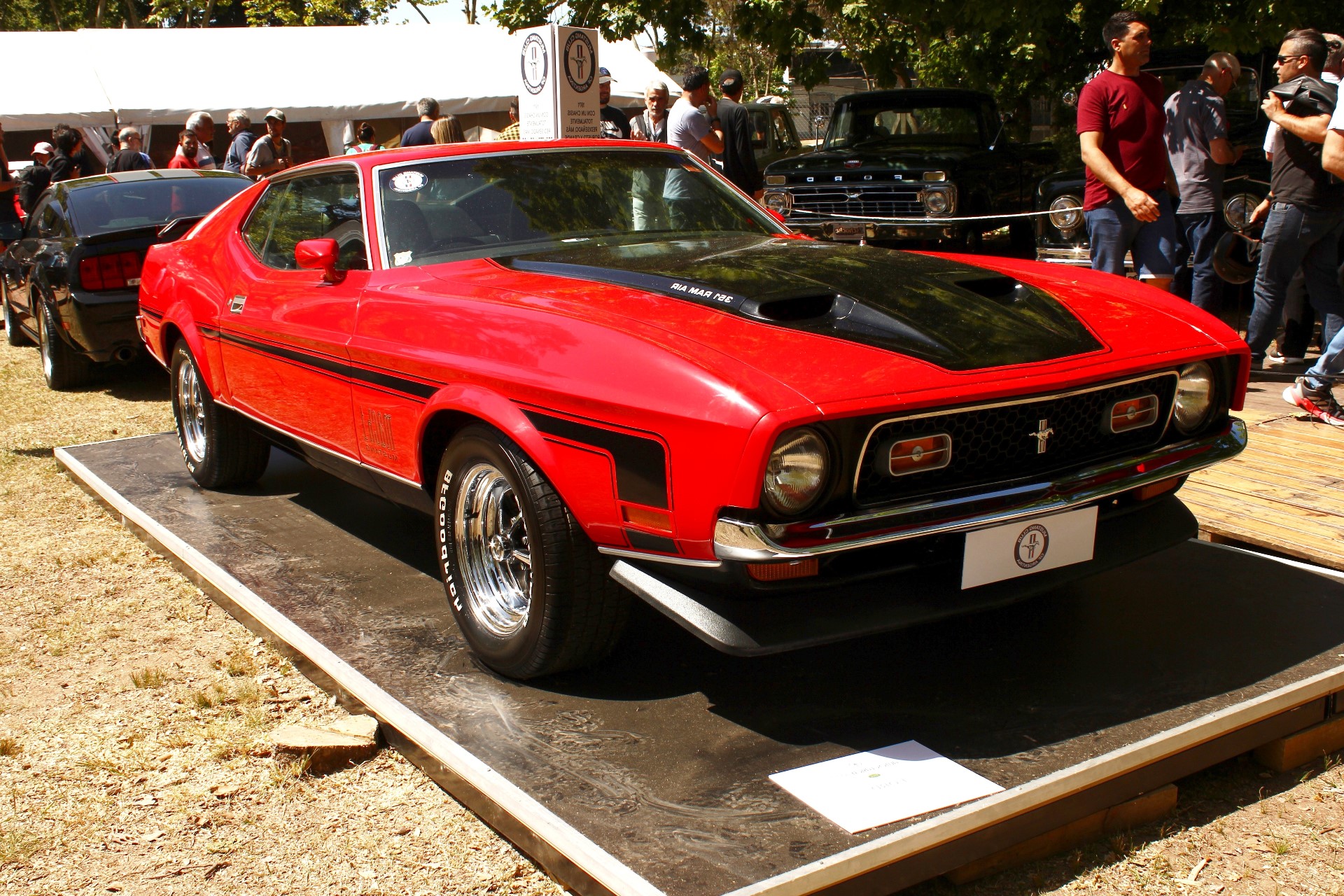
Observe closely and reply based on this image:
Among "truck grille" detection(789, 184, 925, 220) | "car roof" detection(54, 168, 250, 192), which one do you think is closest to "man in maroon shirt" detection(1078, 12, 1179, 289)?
"truck grille" detection(789, 184, 925, 220)

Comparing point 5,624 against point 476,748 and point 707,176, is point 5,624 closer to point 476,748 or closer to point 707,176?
point 476,748

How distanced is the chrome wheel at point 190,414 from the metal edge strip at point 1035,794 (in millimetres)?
3878

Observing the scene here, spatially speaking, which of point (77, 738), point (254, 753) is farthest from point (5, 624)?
point (254, 753)

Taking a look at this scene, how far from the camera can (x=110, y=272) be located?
311 inches

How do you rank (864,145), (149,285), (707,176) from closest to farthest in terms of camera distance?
(707,176)
(149,285)
(864,145)

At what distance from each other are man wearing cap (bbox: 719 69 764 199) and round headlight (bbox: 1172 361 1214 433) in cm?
572

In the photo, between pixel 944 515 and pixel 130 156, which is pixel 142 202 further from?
pixel 944 515

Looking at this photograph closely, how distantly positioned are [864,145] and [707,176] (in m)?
7.56

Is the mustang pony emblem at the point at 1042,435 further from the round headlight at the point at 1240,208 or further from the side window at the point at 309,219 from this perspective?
the round headlight at the point at 1240,208

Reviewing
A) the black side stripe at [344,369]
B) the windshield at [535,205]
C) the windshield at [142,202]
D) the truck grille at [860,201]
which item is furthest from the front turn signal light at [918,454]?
the truck grille at [860,201]

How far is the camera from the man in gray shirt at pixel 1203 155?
22.9ft

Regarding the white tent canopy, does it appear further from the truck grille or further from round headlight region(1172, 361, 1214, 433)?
round headlight region(1172, 361, 1214, 433)

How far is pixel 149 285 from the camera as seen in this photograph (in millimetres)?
5617

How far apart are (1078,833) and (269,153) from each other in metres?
11.0
